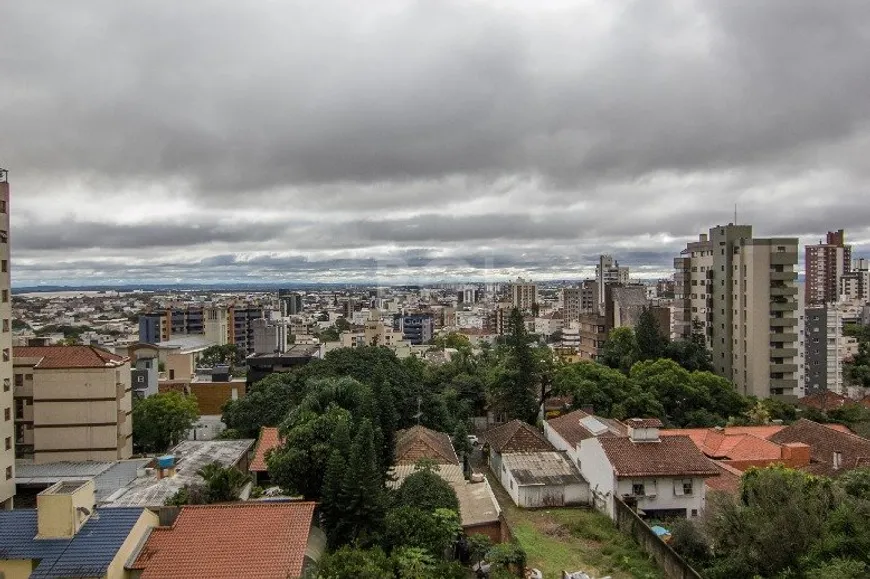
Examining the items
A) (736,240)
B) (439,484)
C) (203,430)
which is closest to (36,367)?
(203,430)

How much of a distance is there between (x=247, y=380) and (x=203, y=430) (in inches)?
301

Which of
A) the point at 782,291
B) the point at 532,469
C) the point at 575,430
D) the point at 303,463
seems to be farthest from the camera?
the point at 782,291

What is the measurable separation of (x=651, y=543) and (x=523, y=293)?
427 ft

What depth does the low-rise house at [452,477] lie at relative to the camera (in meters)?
18.9

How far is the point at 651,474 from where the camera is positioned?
2097 centimetres

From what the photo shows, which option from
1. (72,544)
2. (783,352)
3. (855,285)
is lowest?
(72,544)

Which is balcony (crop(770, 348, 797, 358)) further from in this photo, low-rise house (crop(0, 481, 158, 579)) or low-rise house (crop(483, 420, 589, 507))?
low-rise house (crop(0, 481, 158, 579))

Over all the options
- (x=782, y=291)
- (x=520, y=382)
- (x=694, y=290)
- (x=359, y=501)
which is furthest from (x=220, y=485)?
(x=694, y=290)

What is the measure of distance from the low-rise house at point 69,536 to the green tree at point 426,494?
7.09 m

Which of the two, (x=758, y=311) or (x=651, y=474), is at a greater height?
(x=758, y=311)

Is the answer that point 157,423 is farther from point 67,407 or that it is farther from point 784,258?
point 784,258

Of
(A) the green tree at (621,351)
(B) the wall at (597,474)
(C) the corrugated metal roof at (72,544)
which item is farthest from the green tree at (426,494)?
(A) the green tree at (621,351)

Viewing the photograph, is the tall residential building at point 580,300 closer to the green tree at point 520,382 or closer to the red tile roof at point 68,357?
the green tree at point 520,382

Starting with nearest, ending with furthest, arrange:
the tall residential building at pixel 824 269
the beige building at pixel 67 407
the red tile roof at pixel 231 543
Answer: the red tile roof at pixel 231 543
the beige building at pixel 67 407
the tall residential building at pixel 824 269
